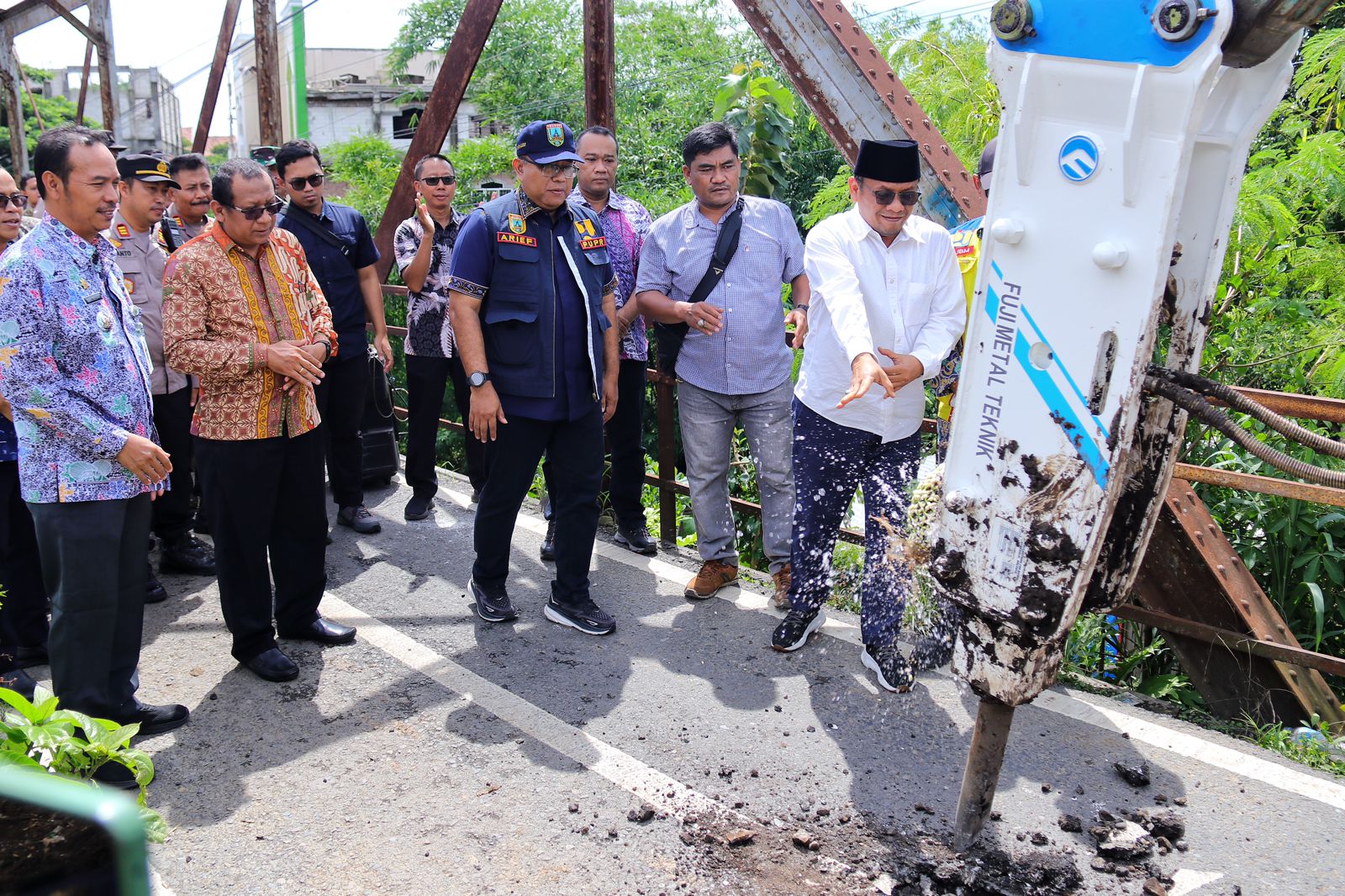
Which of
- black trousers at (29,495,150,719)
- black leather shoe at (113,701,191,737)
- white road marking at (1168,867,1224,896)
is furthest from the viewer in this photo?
black leather shoe at (113,701,191,737)

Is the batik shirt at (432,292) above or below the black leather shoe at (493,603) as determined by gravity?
above

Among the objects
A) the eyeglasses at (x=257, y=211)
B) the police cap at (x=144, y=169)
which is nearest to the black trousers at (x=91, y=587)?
the eyeglasses at (x=257, y=211)

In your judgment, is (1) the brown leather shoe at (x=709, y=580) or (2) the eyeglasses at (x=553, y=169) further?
(1) the brown leather shoe at (x=709, y=580)

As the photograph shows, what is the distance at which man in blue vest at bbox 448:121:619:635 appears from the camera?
4258mm

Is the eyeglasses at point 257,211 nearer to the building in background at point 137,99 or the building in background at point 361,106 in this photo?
the building in background at point 361,106

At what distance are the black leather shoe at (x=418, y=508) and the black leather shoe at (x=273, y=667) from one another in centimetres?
194

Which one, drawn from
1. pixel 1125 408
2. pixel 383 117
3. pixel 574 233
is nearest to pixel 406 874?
pixel 1125 408

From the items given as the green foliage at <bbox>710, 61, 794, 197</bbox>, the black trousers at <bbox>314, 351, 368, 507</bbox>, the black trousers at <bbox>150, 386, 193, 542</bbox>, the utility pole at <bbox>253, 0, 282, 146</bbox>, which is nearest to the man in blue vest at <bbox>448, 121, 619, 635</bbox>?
the black trousers at <bbox>314, 351, 368, 507</bbox>

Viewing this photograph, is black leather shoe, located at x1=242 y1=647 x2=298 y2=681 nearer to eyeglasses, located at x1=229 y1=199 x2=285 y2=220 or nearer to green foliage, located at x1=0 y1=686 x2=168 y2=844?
green foliage, located at x1=0 y1=686 x2=168 y2=844

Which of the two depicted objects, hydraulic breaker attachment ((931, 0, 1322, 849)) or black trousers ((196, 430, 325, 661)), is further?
black trousers ((196, 430, 325, 661))

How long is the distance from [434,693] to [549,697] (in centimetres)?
45

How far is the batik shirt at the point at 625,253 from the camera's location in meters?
5.18

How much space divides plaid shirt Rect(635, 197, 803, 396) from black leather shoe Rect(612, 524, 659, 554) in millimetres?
1069

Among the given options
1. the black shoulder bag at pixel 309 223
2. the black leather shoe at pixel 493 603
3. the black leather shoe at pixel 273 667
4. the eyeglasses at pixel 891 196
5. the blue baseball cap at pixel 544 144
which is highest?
the blue baseball cap at pixel 544 144
